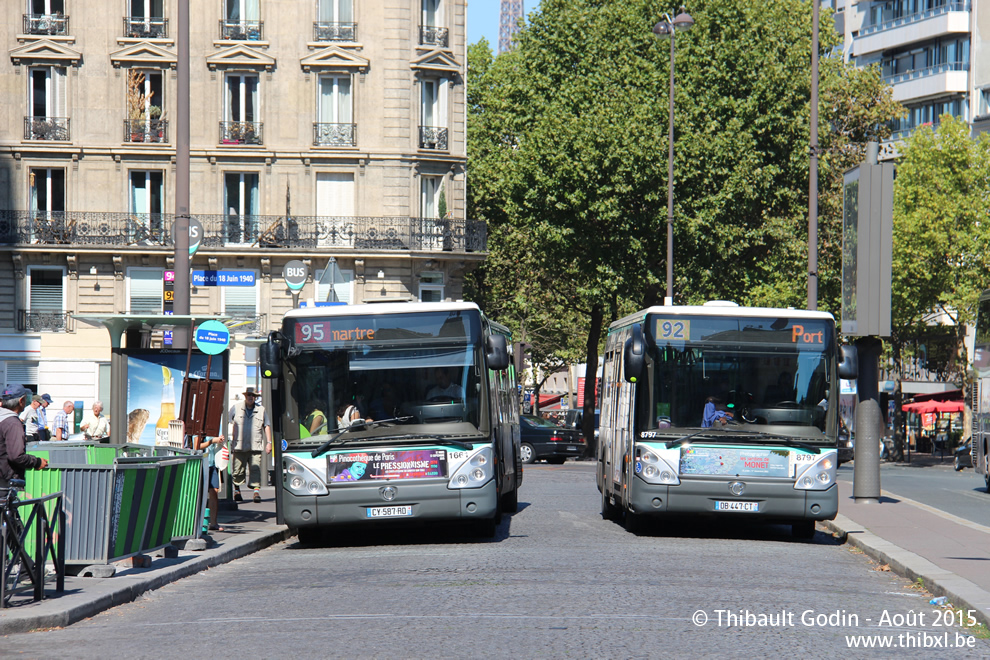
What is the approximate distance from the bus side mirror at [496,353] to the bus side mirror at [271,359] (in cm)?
230

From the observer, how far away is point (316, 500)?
1520 cm

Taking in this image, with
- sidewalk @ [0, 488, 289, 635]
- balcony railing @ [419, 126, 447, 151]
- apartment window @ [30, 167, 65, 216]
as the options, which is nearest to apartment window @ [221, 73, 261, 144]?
balcony railing @ [419, 126, 447, 151]

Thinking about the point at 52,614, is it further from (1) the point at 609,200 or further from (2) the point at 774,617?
(1) the point at 609,200

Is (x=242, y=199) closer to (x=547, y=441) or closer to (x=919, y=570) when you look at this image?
(x=547, y=441)

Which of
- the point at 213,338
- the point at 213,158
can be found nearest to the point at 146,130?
the point at 213,158

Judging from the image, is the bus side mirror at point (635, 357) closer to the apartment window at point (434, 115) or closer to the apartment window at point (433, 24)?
the apartment window at point (434, 115)

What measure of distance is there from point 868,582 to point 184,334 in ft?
31.5

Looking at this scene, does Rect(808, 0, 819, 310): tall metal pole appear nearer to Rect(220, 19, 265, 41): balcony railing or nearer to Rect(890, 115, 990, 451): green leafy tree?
Rect(890, 115, 990, 451): green leafy tree

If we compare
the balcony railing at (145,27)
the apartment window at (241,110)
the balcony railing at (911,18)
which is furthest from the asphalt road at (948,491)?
the balcony railing at (911,18)

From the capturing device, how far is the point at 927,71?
7475 centimetres

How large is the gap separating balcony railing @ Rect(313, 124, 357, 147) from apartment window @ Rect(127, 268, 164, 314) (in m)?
6.73

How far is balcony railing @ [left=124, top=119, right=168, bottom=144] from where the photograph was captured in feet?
150

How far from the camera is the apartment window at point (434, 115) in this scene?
47094mm

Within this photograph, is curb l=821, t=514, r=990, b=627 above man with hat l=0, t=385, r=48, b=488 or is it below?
below
